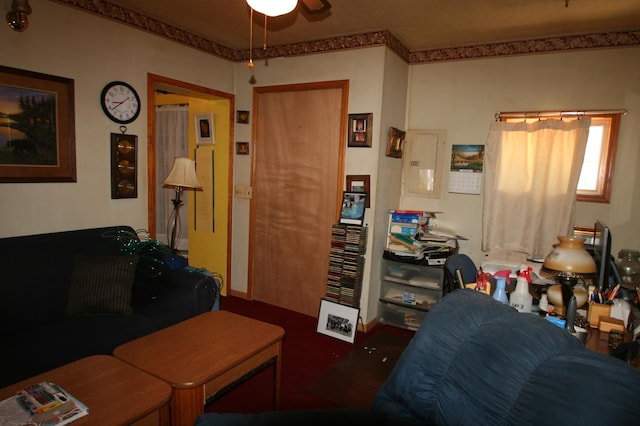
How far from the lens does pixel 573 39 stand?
3.15 metres

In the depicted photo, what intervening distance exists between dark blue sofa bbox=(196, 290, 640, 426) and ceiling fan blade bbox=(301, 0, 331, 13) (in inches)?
57.4

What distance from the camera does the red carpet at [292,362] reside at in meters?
2.37

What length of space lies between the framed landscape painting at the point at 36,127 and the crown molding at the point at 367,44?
601 millimetres

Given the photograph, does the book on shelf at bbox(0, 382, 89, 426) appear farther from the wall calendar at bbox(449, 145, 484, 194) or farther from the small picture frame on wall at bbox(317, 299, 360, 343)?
the wall calendar at bbox(449, 145, 484, 194)

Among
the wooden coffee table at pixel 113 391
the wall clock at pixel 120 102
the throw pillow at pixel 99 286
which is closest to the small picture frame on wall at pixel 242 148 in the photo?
the wall clock at pixel 120 102

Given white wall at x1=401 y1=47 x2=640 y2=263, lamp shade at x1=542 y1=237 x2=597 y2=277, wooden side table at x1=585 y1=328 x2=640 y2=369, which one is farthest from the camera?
white wall at x1=401 y1=47 x2=640 y2=263

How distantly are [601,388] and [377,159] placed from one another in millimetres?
2622

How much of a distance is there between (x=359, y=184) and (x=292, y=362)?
157 centimetres

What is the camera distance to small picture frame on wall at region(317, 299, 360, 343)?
10.5 ft

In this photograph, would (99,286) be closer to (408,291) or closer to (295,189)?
(295,189)

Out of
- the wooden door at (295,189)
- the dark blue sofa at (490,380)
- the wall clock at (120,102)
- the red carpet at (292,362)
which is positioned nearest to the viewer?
the dark blue sofa at (490,380)

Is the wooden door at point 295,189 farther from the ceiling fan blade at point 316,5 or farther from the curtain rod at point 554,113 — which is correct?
the ceiling fan blade at point 316,5

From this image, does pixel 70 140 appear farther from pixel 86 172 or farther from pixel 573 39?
pixel 573 39

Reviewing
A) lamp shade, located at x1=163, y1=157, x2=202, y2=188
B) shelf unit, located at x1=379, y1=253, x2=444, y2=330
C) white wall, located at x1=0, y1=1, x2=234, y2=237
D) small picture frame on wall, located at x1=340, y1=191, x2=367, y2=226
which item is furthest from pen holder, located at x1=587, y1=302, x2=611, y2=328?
white wall, located at x1=0, y1=1, x2=234, y2=237
